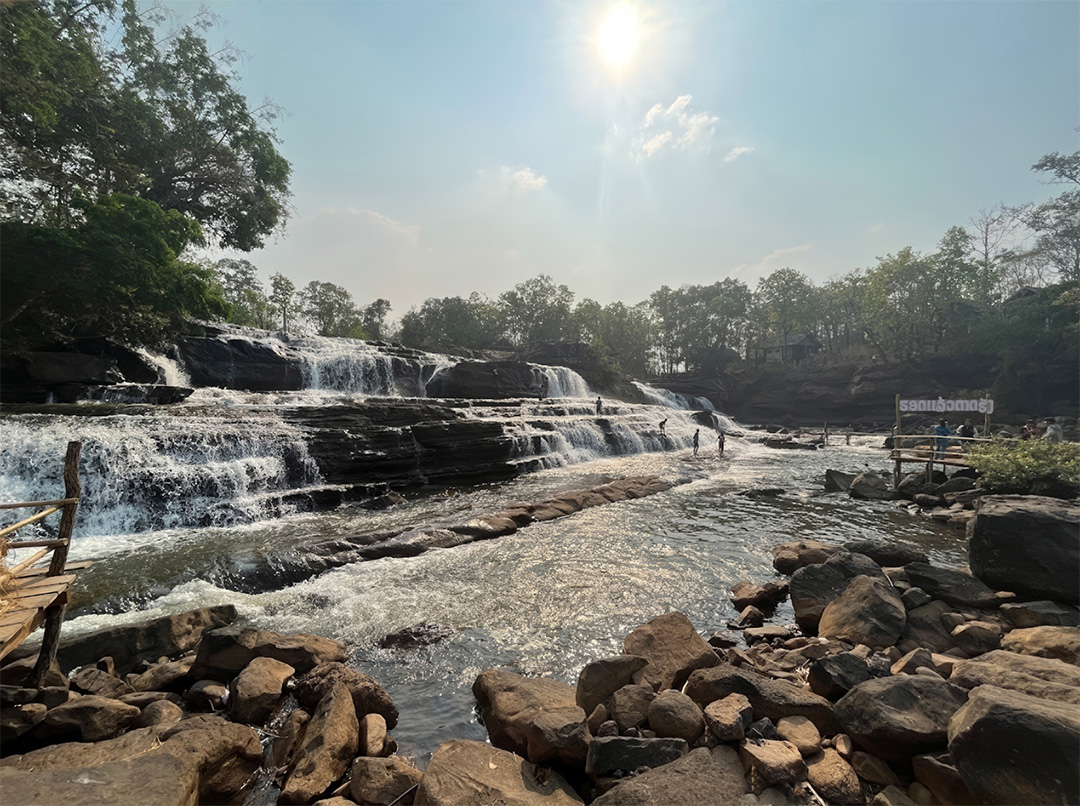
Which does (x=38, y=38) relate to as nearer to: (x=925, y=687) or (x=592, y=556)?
(x=592, y=556)

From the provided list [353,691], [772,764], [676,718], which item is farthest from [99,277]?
[772,764]

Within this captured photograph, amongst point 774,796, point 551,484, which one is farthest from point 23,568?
point 551,484

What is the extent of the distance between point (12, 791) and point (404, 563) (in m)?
5.29

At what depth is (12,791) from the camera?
2705mm

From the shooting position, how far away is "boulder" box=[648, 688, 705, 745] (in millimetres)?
3432

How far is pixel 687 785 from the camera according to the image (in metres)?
2.90

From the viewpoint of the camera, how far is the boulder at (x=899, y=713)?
10.1ft

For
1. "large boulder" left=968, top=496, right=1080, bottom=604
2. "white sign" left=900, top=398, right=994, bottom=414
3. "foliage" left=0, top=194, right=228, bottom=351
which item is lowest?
"large boulder" left=968, top=496, right=1080, bottom=604

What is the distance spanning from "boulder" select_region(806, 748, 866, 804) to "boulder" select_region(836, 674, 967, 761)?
0.29 meters

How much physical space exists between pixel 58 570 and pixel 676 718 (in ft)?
19.0

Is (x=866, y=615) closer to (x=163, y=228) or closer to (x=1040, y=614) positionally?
(x=1040, y=614)

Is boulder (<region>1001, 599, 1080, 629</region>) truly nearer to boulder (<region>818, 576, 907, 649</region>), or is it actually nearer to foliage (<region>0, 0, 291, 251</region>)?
boulder (<region>818, 576, 907, 649</region>)

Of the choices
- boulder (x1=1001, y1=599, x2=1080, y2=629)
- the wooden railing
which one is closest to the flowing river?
the wooden railing

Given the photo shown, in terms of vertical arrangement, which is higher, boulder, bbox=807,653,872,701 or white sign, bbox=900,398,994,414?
white sign, bbox=900,398,994,414
